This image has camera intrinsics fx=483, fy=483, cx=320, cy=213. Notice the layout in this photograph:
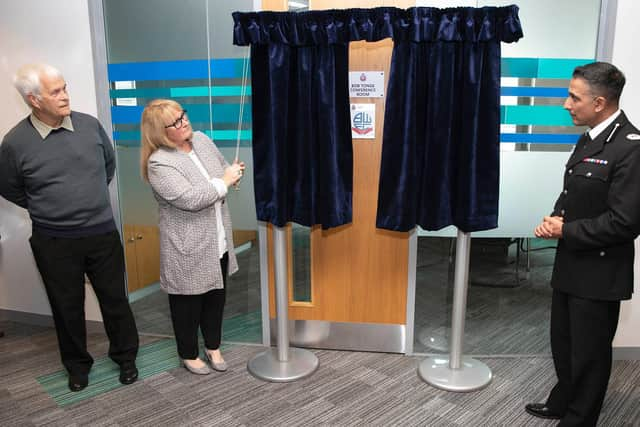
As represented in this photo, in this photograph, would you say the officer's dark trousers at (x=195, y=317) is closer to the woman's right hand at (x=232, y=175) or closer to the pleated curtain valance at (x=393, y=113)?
the woman's right hand at (x=232, y=175)

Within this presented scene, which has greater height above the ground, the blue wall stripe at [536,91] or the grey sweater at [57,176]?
the blue wall stripe at [536,91]

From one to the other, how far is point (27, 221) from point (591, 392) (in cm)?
352

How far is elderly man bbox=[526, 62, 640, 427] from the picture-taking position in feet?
5.97

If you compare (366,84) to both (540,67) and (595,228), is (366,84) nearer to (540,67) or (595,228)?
(540,67)

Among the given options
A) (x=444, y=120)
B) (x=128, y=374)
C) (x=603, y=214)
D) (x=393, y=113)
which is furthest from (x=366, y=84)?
(x=128, y=374)

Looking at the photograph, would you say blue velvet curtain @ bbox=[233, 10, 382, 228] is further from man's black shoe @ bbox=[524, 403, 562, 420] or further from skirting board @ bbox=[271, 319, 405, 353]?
man's black shoe @ bbox=[524, 403, 562, 420]

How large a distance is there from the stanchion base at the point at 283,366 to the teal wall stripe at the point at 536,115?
70.5 inches

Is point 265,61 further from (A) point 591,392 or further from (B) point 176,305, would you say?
(A) point 591,392

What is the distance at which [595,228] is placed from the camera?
1.86 m

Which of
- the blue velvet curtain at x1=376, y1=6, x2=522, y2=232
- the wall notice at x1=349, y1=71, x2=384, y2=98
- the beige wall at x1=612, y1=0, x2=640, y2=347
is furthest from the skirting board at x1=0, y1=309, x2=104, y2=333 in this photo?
the beige wall at x1=612, y1=0, x2=640, y2=347

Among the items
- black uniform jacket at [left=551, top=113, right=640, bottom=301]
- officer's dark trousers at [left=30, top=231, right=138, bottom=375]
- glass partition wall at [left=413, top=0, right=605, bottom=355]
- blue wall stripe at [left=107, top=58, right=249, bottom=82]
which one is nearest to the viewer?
black uniform jacket at [left=551, top=113, right=640, bottom=301]

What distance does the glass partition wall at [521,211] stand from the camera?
2.60 m

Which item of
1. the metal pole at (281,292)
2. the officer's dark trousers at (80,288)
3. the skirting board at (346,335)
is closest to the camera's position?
the officer's dark trousers at (80,288)

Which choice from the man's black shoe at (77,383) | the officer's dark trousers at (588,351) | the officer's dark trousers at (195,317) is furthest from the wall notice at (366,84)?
the man's black shoe at (77,383)
